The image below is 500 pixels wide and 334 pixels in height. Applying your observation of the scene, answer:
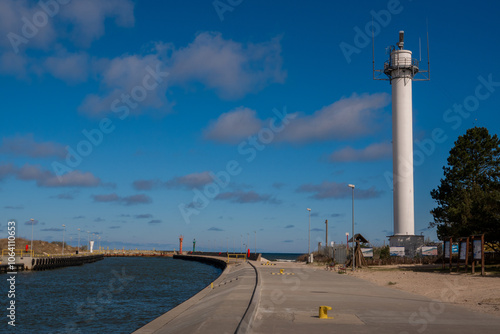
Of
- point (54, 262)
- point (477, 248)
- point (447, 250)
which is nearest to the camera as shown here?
point (477, 248)

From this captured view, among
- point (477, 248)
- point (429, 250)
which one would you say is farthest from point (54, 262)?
point (477, 248)

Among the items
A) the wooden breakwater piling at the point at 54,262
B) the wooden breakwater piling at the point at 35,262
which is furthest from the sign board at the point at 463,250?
the wooden breakwater piling at the point at 54,262

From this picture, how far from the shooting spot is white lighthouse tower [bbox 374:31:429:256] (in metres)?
61.1

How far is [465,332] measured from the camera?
43.7 feet

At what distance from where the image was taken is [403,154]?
204 feet

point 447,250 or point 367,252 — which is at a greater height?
point 447,250

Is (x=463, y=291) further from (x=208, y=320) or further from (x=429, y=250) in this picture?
(x=429, y=250)

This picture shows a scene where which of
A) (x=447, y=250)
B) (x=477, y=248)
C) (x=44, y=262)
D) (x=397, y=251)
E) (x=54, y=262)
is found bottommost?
(x=54, y=262)

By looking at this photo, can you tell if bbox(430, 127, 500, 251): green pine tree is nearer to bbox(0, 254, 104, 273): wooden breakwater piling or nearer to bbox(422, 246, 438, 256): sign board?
bbox(422, 246, 438, 256): sign board

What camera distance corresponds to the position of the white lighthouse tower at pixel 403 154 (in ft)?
200

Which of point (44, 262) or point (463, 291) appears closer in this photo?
point (463, 291)

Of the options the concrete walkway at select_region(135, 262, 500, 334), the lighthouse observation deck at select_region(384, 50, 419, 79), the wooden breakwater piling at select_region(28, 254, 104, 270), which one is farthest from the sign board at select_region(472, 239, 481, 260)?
the wooden breakwater piling at select_region(28, 254, 104, 270)

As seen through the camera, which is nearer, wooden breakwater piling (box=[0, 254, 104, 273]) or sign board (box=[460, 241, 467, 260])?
sign board (box=[460, 241, 467, 260])

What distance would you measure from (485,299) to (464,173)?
39.6m
